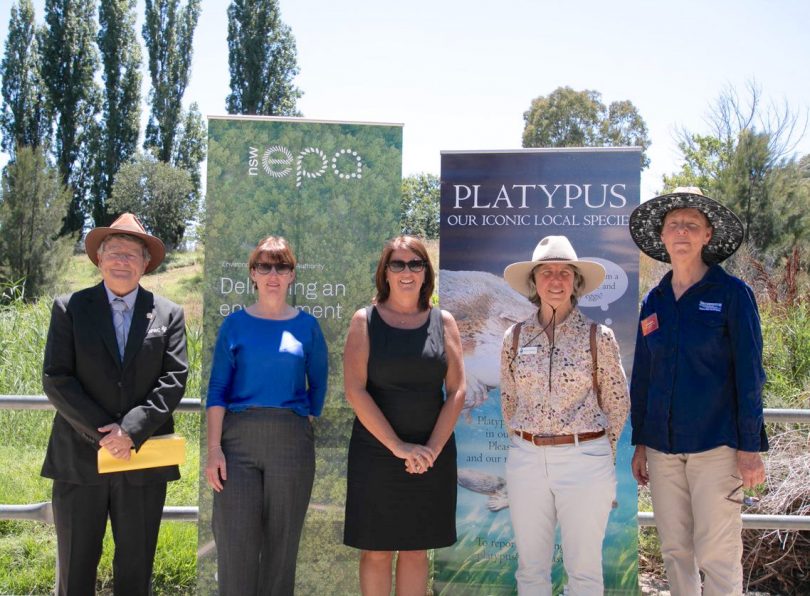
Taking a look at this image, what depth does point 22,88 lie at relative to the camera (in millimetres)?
32750

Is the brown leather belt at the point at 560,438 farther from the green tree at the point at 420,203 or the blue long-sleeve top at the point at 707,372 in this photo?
the green tree at the point at 420,203

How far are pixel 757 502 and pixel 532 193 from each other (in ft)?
8.90

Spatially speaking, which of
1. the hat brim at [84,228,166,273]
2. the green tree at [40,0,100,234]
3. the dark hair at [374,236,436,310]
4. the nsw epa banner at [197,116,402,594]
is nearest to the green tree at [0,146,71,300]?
the green tree at [40,0,100,234]

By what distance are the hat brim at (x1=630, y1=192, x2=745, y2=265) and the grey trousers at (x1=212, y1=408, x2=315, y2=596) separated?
2.02 meters

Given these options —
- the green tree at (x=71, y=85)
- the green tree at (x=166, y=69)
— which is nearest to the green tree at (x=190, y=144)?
the green tree at (x=166, y=69)

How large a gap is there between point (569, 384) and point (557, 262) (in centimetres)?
59

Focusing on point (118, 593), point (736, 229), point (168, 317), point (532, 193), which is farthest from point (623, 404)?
point (118, 593)

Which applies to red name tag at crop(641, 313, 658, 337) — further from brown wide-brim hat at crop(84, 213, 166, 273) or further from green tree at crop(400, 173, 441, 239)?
green tree at crop(400, 173, 441, 239)

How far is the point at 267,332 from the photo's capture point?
3.78 m

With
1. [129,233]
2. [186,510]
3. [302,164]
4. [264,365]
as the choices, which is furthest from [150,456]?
[302,164]

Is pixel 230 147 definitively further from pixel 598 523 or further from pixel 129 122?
pixel 129 122

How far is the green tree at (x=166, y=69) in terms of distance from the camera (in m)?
35.5

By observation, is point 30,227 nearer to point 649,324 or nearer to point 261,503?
point 261,503

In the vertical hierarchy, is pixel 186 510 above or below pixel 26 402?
below
